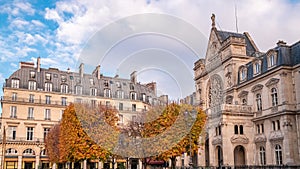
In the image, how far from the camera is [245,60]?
44625 mm

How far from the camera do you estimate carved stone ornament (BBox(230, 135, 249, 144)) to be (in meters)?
39.3

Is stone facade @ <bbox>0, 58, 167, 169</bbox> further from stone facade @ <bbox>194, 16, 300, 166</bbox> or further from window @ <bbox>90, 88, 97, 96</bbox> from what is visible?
stone facade @ <bbox>194, 16, 300, 166</bbox>

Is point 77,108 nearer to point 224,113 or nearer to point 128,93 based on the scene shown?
point 224,113

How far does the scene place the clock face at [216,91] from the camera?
157 ft

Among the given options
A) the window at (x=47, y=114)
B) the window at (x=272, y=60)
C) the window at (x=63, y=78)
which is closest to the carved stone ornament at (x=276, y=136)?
the window at (x=272, y=60)

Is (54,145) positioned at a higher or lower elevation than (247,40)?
lower

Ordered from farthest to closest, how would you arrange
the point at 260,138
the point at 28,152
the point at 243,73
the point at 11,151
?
the point at 28,152 → the point at 11,151 → the point at 243,73 → the point at 260,138

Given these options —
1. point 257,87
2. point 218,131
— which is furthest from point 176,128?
point 257,87

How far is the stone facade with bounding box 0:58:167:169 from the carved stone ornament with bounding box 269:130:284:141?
76.8 feet

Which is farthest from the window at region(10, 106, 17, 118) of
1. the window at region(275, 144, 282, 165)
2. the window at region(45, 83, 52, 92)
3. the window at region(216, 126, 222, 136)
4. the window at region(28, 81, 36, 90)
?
the window at region(275, 144, 282, 165)

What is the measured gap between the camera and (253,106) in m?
41.0

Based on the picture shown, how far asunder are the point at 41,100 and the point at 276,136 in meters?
42.6

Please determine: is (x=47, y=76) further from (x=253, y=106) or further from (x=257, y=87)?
(x=257, y=87)

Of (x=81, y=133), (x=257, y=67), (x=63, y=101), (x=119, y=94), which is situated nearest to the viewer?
(x=81, y=133)
